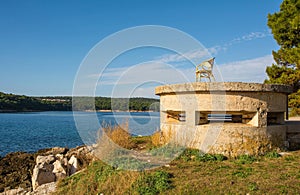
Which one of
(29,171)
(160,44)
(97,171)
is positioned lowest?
(29,171)

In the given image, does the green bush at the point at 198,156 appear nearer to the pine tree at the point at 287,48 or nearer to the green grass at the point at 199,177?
the green grass at the point at 199,177

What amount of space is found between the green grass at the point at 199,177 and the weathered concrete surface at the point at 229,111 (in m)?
0.34

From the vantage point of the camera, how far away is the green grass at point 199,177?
4695 mm

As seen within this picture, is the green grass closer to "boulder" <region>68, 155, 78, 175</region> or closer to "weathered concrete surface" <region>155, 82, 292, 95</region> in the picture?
"boulder" <region>68, 155, 78, 175</region>

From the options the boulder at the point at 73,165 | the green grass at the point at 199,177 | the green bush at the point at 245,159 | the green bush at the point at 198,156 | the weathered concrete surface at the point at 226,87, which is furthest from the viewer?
the boulder at the point at 73,165

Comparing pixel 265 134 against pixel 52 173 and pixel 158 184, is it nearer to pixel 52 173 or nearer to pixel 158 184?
pixel 158 184

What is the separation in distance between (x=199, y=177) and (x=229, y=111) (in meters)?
2.58

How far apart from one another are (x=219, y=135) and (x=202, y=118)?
804mm

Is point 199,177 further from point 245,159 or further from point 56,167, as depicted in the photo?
point 56,167

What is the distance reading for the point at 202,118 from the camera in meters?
7.43

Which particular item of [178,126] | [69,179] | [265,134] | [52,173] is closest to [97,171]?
[69,179]

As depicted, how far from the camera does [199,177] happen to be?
206 inches

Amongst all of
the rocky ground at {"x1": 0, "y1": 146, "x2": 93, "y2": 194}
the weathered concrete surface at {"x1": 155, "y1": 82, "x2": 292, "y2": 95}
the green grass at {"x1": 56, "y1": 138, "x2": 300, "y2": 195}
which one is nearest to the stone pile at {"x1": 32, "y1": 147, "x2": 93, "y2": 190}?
the rocky ground at {"x1": 0, "y1": 146, "x2": 93, "y2": 194}

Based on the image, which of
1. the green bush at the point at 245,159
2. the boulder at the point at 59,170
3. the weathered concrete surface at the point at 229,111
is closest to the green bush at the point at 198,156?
the weathered concrete surface at the point at 229,111
